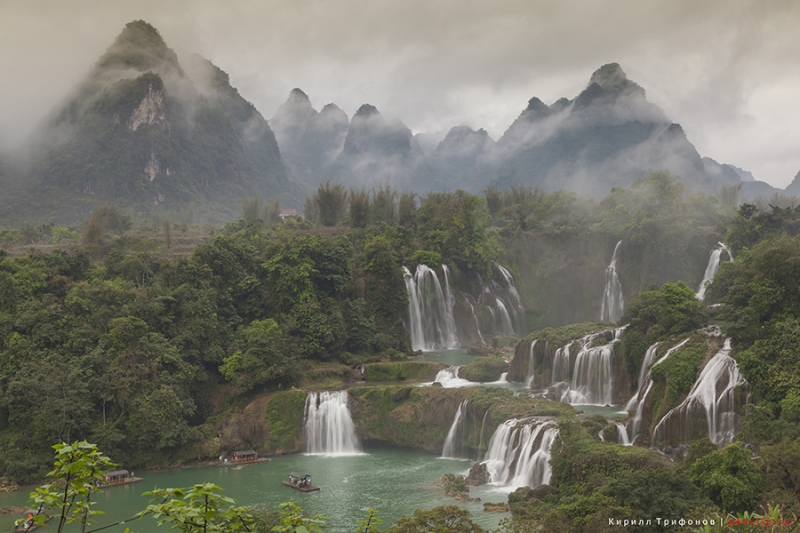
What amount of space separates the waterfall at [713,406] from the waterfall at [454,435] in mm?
7481

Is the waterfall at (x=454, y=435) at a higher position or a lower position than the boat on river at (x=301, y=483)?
higher

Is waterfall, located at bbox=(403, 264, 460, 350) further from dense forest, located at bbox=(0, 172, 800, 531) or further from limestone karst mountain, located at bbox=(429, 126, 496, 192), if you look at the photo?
limestone karst mountain, located at bbox=(429, 126, 496, 192)

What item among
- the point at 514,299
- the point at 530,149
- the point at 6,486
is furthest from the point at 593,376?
the point at 530,149

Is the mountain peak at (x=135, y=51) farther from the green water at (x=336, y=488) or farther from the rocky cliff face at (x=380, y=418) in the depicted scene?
the green water at (x=336, y=488)

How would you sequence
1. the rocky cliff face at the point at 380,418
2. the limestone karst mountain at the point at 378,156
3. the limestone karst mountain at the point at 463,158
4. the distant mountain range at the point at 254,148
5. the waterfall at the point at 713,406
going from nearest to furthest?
the waterfall at the point at 713,406
the rocky cliff face at the point at 380,418
the distant mountain range at the point at 254,148
the limestone karst mountain at the point at 378,156
the limestone karst mountain at the point at 463,158

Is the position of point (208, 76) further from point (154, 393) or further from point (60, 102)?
point (154, 393)

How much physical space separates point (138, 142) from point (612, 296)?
235 ft

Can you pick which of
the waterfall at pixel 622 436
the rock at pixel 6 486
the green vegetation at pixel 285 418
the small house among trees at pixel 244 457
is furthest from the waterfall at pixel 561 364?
the rock at pixel 6 486

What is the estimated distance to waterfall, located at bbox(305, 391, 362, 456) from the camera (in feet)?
96.0


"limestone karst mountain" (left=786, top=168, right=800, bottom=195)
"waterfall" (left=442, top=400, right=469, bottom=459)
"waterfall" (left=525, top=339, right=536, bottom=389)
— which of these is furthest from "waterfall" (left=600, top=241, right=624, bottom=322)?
"limestone karst mountain" (left=786, top=168, right=800, bottom=195)

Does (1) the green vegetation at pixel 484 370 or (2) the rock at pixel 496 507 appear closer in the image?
(2) the rock at pixel 496 507

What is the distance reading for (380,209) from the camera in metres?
55.0

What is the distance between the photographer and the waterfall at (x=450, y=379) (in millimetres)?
32725

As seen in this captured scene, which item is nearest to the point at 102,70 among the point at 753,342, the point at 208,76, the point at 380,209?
the point at 208,76
